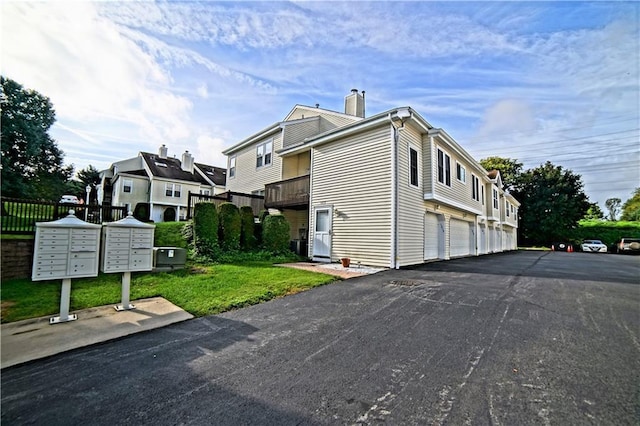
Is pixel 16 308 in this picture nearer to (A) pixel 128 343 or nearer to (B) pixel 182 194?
(A) pixel 128 343

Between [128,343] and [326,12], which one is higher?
[326,12]

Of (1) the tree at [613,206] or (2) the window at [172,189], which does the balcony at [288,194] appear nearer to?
(2) the window at [172,189]

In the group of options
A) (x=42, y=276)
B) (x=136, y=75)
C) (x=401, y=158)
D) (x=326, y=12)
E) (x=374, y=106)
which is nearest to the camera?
(x=42, y=276)

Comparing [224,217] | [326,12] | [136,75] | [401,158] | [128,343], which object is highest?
[326,12]

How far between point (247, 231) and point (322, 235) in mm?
3258

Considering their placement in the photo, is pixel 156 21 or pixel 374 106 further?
pixel 374 106

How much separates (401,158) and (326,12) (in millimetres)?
5132

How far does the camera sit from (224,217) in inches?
436

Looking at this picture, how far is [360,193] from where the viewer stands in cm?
1043

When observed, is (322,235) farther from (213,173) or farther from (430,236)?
(213,173)

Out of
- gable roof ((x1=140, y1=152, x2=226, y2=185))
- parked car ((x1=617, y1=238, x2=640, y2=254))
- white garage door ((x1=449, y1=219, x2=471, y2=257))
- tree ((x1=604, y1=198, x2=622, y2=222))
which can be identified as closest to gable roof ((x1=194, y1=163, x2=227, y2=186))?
gable roof ((x1=140, y1=152, x2=226, y2=185))

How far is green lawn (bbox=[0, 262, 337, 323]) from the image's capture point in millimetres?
4777

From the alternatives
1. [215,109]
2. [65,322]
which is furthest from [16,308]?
[215,109]

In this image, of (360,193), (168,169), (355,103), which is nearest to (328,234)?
(360,193)
